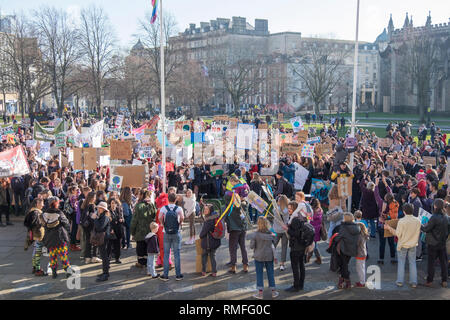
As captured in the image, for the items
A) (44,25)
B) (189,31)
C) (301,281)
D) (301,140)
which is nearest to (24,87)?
(44,25)

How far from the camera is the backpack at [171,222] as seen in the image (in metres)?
9.66

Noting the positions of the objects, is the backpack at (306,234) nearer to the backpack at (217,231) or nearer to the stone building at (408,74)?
the backpack at (217,231)

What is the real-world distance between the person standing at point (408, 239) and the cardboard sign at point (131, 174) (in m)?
6.55

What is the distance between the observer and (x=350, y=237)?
362 inches

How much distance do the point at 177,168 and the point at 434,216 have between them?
8562 millimetres

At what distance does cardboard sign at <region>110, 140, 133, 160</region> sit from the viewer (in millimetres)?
15680

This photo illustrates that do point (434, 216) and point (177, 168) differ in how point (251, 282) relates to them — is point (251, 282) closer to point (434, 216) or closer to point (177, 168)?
point (434, 216)

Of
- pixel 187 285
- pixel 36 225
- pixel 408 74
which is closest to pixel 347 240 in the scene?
pixel 187 285

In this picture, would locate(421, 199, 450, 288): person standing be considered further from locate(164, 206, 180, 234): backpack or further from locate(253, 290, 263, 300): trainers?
locate(164, 206, 180, 234): backpack

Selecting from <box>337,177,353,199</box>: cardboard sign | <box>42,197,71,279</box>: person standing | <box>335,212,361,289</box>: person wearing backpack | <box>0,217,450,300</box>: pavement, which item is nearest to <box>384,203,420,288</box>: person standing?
Answer: <box>0,217,450,300</box>: pavement

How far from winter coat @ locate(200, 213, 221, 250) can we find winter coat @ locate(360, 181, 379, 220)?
3.90 meters

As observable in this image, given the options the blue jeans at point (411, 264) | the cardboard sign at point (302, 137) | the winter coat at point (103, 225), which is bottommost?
the blue jeans at point (411, 264)

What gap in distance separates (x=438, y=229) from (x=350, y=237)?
1.70m

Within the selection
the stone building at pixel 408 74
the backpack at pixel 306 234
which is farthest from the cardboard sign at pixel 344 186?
the stone building at pixel 408 74
